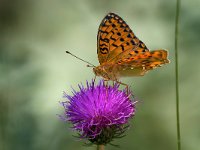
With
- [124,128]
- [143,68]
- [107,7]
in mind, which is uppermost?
[107,7]

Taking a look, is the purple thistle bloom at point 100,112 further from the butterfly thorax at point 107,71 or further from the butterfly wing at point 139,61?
the butterfly wing at point 139,61

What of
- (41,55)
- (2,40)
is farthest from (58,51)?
(2,40)

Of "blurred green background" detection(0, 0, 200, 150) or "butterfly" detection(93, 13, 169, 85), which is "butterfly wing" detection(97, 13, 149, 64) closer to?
"butterfly" detection(93, 13, 169, 85)

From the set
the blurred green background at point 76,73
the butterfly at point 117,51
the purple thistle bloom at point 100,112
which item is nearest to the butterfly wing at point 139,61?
the butterfly at point 117,51

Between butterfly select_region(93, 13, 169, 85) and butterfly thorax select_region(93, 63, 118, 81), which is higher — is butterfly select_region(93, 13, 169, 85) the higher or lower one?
the higher one

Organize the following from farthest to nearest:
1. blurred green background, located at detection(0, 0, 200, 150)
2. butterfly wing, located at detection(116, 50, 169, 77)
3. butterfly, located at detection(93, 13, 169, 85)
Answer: blurred green background, located at detection(0, 0, 200, 150) → butterfly, located at detection(93, 13, 169, 85) → butterfly wing, located at detection(116, 50, 169, 77)

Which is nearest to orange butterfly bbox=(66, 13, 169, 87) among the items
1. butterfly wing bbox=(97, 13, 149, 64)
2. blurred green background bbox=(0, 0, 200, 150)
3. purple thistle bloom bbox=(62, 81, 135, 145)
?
butterfly wing bbox=(97, 13, 149, 64)

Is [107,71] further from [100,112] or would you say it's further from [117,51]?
[100,112]

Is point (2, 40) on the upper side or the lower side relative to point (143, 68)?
upper

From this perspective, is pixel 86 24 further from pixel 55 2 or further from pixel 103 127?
pixel 103 127


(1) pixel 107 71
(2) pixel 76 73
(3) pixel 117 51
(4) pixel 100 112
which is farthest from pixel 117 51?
(2) pixel 76 73
